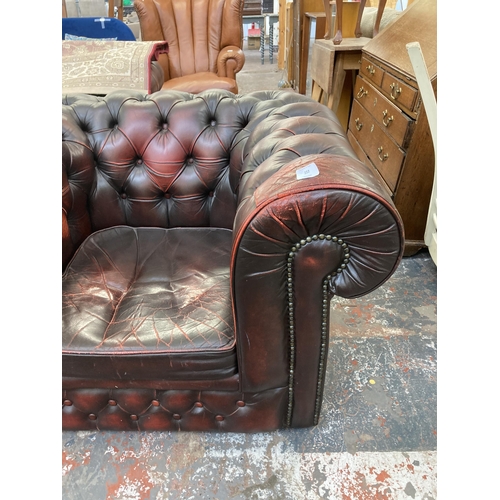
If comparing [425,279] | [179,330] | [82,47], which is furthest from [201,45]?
[179,330]

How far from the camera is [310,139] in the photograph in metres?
0.92

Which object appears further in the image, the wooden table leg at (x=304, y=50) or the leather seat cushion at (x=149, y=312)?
the wooden table leg at (x=304, y=50)

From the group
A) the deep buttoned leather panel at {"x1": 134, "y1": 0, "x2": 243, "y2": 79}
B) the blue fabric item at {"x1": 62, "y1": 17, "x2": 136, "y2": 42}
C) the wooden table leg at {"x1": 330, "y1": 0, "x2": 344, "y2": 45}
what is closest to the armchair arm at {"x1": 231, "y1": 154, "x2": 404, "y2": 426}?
the wooden table leg at {"x1": 330, "y1": 0, "x2": 344, "y2": 45}

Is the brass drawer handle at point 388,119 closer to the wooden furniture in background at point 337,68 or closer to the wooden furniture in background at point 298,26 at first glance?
the wooden furniture in background at point 337,68

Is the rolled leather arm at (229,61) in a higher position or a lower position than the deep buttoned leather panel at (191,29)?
lower

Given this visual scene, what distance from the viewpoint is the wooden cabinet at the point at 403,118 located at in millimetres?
1606

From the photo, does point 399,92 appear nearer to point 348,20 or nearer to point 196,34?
point 348,20

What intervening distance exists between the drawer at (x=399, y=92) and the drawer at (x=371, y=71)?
0.07 m

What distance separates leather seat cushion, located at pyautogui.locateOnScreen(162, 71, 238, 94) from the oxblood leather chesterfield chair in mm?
1385

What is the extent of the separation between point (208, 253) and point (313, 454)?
65 cm

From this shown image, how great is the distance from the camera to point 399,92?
1.70 meters

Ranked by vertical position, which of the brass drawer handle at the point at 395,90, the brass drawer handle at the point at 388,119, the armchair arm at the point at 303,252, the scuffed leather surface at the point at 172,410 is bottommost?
the scuffed leather surface at the point at 172,410

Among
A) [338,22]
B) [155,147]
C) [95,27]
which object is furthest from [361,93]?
[95,27]

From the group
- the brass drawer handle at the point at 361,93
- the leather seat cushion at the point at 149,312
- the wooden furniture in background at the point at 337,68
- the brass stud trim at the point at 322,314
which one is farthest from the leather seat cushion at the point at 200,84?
the brass stud trim at the point at 322,314
